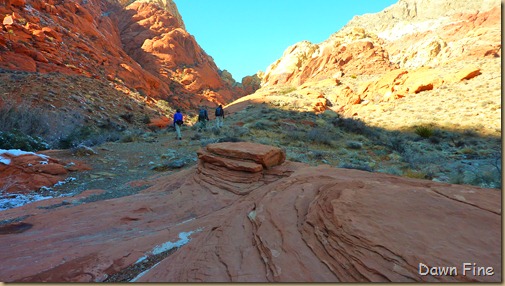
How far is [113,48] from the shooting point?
123ft

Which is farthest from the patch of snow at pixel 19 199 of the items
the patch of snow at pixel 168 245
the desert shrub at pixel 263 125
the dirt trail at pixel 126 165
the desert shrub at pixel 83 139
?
the desert shrub at pixel 263 125

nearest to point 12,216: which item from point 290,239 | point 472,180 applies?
point 290,239

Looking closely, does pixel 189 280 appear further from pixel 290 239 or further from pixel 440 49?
pixel 440 49

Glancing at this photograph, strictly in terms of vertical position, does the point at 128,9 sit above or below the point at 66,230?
above

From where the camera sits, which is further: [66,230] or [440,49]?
[440,49]

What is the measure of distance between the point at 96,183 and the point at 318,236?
649 cm

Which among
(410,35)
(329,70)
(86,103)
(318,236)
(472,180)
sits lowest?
(472,180)

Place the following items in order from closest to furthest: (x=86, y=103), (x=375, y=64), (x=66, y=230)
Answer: (x=66, y=230) < (x=86, y=103) < (x=375, y=64)

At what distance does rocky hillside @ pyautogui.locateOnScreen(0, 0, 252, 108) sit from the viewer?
24391 mm

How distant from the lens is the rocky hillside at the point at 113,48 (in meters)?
24.4

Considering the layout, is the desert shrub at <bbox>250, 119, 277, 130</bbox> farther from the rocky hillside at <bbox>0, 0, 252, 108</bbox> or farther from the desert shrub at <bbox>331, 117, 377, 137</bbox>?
the rocky hillside at <bbox>0, 0, 252, 108</bbox>

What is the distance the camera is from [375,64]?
138 feet

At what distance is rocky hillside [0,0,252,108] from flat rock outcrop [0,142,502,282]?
18.5m

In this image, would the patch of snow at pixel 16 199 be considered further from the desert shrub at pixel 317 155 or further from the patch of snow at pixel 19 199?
the desert shrub at pixel 317 155
